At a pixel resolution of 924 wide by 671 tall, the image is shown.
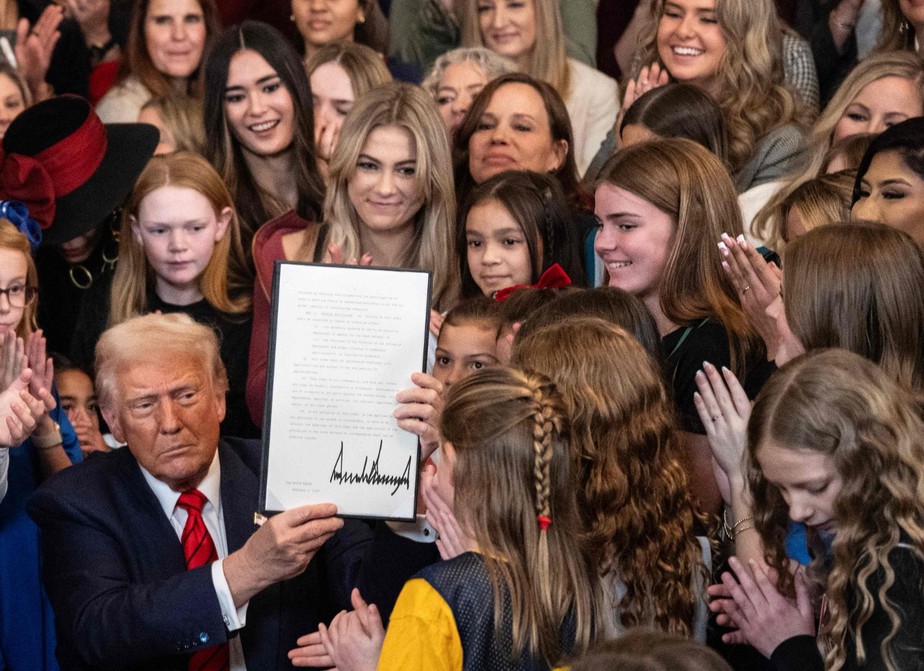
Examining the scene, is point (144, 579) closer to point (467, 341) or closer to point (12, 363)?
point (12, 363)

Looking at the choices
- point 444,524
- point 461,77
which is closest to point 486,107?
point 461,77

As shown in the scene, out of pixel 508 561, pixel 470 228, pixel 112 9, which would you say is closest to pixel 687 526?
pixel 508 561

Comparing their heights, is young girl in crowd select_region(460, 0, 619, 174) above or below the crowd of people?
above

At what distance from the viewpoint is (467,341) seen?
12.9 feet

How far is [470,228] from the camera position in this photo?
4.61 m

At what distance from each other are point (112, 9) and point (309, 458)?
13.6 ft

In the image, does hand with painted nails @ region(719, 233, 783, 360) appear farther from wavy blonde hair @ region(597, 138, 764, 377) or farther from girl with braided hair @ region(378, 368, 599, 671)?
girl with braided hair @ region(378, 368, 599, 671)

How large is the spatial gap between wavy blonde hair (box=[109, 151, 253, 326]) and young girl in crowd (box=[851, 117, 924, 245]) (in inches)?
84.4

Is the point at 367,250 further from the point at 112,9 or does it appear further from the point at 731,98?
the point at 112,9

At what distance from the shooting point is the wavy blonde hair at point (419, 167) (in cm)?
476

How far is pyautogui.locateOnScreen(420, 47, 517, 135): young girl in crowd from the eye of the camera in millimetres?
5672

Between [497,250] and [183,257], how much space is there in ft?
3.60

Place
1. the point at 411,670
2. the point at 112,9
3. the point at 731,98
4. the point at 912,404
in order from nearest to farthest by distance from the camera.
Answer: the point at 411,670 < the point at 912,404 < the point at 731,98 < the point at 112,9

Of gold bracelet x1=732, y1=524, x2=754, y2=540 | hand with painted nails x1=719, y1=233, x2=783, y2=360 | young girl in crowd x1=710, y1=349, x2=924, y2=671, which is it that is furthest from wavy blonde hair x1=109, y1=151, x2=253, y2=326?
young girl in crowd x1=710, y1=349, x2=924, y2=671
